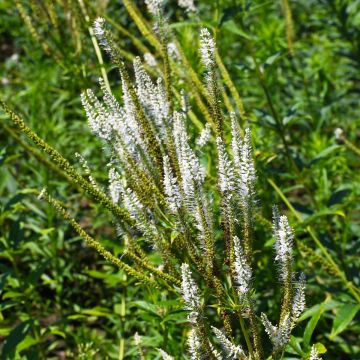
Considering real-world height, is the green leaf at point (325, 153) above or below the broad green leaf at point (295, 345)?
above

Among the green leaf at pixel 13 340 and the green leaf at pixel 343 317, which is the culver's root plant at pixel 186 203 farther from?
the green leaf at pixel 13 340

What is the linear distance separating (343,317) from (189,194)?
3.80 ft

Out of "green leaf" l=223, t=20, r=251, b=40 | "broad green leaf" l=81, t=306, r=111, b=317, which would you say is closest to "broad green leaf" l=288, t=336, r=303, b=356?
"broad green leaf" l=81, t=306, r=111, b=317

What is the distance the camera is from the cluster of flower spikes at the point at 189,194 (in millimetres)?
1562

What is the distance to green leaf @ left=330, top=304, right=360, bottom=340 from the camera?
234 cm

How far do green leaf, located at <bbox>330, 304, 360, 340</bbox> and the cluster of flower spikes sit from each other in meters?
0.70

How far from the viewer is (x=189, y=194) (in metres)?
1.58

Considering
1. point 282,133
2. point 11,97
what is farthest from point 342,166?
point 11,97

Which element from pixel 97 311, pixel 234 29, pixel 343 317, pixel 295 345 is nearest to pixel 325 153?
pixel 234 29

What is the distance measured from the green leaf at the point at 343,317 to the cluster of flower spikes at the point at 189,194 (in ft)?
2.29

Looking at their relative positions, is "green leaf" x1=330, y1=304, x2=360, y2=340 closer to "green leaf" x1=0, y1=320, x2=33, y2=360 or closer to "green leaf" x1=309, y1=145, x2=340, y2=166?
"green leaf" x1=309, y1=145, x2=340, y2=166

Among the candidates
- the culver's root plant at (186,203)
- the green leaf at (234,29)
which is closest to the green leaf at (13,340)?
the culver's root plant at (186,203)

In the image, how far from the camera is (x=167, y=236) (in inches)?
76.4

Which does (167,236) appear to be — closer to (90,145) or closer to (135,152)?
(135,152)
